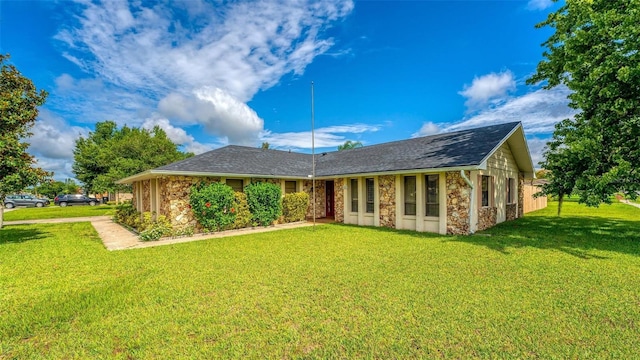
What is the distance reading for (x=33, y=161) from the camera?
9312 mm

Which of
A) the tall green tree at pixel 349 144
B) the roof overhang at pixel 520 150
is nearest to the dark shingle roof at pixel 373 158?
the roof overhang at pixel 520 150

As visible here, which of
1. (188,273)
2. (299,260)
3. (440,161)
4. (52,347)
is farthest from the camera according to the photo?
(440,161)

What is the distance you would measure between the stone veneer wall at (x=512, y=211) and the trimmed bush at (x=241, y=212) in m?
12.4

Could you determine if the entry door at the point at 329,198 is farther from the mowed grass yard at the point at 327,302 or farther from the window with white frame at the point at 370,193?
the mowed grass yard at the point at 327,302

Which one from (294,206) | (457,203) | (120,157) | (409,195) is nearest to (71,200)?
(120,157)

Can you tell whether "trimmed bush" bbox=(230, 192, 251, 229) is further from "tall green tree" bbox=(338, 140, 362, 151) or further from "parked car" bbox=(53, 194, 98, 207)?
"tall green tree" bbox=(338, 140, 362, 151)

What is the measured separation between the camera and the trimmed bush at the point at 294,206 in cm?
1327

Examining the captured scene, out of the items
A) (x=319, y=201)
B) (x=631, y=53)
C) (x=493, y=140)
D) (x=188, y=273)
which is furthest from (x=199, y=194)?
(x=631, y=53)

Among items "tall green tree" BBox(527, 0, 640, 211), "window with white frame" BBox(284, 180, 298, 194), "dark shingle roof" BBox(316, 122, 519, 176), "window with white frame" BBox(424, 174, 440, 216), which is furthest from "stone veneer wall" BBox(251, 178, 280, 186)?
"tall green tree" BBox(527, 0, 640, 211)

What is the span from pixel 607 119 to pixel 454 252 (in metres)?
6.20

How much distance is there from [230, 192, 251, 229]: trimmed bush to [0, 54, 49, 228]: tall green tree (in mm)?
6607

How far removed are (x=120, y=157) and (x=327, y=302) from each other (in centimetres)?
3384

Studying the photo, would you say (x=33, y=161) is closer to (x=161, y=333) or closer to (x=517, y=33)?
(x=161, y=333)

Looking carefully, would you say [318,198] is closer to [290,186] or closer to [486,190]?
[290,186]
